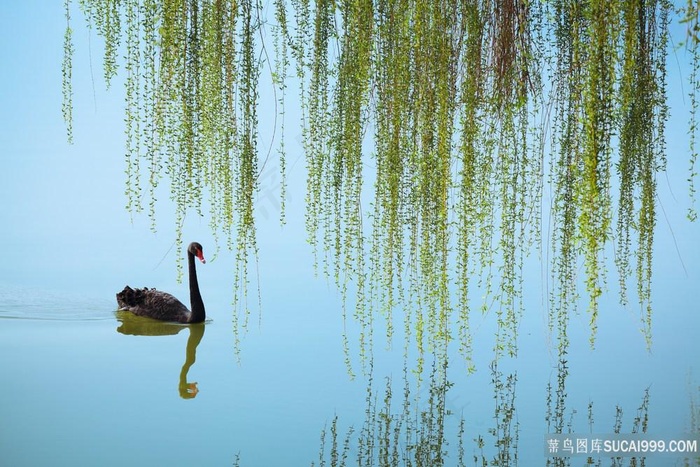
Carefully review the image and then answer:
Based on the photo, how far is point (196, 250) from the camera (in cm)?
666

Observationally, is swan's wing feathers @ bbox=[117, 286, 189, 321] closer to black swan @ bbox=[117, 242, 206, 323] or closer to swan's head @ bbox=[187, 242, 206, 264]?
black swan @ bbox=[117, 242, 206, 323]

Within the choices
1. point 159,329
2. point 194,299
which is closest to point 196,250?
point 194,299

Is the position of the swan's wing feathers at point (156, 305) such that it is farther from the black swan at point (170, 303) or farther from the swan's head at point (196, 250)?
the swan's head at point (196, 250)

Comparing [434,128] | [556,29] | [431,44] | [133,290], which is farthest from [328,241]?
[133,290]

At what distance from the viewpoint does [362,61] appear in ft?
10.6

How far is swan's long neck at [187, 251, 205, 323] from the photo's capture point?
21.2ft

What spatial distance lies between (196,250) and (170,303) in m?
0.50

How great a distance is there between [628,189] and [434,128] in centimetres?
Result: 98

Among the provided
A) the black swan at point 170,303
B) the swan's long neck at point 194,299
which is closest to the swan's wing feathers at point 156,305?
the black swan at point 170,303

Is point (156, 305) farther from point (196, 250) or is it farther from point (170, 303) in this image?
point (196, 250)

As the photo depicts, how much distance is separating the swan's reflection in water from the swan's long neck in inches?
2.3

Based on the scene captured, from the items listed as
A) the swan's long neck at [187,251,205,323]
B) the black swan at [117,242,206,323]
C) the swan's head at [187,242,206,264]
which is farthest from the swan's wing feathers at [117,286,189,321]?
the swan's head at [187,242,206,264]

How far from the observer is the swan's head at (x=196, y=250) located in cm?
664

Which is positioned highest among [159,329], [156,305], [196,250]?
[196,250]
